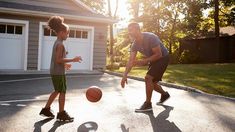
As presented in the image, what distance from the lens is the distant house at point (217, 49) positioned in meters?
30.5

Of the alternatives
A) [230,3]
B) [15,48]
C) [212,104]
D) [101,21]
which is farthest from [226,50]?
[212,104]

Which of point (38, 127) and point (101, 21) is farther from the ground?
point (101, 21)

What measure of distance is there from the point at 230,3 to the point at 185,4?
3.89 meters

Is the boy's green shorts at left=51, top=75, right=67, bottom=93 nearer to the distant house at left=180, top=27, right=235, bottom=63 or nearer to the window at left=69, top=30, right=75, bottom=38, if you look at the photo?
the window at left=69, top=30, right=75, bottom=38

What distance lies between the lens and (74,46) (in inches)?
720

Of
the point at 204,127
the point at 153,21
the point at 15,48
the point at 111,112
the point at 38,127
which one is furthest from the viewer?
the point at 153,21

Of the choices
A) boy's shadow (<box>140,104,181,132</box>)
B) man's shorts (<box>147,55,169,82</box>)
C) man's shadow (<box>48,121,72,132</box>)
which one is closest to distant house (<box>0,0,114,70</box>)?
man's shorts (<box>147,55,169,82</box>)

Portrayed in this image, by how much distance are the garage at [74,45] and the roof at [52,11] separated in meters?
0.65

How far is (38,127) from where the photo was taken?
523 centimetres

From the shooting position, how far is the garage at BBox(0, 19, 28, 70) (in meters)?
16.7

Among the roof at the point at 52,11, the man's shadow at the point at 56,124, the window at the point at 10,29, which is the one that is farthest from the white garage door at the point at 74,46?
the man's shadow at the point at 56,124

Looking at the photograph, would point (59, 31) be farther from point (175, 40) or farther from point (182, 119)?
point (175, 40)

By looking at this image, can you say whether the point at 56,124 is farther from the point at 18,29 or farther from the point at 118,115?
the point at 18,29

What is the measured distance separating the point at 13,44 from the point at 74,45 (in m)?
3.16
